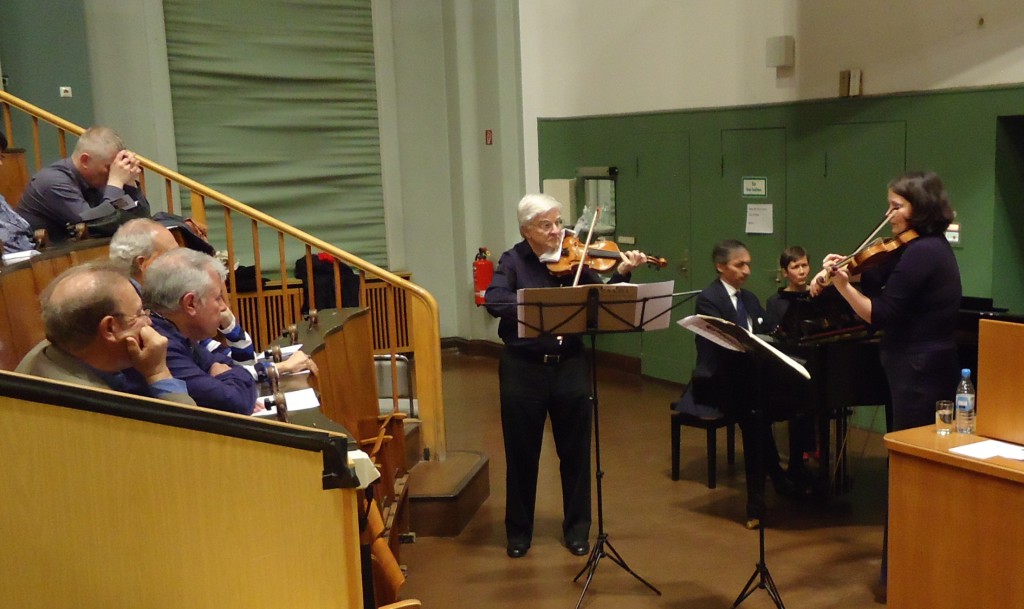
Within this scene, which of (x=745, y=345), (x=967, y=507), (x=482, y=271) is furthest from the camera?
(x=482, y=271)

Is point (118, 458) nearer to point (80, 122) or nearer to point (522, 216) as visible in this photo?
point (522, 216)

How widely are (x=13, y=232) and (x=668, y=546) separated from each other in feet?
11.0

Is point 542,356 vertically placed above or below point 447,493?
above

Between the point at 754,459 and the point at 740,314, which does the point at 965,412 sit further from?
the point at 740,314

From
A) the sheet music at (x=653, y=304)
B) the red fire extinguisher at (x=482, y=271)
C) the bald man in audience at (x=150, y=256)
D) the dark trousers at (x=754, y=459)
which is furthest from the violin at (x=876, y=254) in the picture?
the red fire extinguisher at (x=482, y=271)

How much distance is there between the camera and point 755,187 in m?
7.11

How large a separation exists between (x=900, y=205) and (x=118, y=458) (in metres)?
3.21

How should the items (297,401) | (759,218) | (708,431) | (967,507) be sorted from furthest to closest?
(759,218) → (708,431) → (967,507) → (297,401)

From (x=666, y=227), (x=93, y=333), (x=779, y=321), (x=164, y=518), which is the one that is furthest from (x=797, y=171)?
Result: (x=164, y=518)

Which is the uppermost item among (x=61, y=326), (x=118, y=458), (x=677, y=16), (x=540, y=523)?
(x=677, y=16)

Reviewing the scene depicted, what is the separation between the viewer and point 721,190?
7.41 metres

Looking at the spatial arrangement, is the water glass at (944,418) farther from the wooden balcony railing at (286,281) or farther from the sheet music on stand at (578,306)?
the wooden balcony railing at (286,281)

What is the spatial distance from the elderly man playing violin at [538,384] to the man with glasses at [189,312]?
1490 mm

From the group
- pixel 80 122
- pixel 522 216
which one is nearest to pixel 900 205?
pixel 522 216
